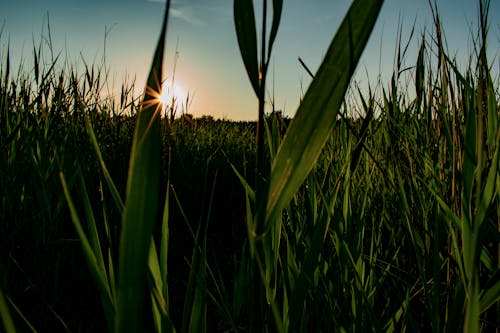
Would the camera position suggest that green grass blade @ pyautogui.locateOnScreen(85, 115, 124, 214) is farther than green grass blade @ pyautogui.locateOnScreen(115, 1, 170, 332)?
Yes

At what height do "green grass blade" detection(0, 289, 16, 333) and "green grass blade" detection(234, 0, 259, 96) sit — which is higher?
"green grass blade" detection(234, 0, 259, 96)

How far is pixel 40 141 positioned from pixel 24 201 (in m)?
0.27

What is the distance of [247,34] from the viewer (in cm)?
25

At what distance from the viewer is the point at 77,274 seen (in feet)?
5.10

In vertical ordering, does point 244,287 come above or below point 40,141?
below

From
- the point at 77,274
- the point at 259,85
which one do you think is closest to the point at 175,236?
the point at 77,274

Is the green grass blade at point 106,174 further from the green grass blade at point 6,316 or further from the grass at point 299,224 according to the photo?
the green grass blade at point 6,316

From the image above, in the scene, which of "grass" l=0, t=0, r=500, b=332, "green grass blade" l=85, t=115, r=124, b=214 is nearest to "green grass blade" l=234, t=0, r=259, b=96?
"grass" l=0, t=0, r=500, b=332

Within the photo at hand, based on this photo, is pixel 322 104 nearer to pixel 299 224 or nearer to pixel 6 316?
pixel 6 316

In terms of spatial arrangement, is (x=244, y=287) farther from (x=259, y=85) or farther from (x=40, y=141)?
(x=40, y=141)

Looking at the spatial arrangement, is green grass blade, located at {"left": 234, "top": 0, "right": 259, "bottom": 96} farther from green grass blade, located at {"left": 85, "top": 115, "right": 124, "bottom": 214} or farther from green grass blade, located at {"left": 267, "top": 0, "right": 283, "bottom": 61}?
green grass blade, located at {"left": 85, "top": 115, "right": 124, "bottom": 214}

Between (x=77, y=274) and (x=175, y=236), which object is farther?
(x=175, y=236)

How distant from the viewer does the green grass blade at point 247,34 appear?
25 centimetres

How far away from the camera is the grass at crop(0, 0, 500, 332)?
223mm
